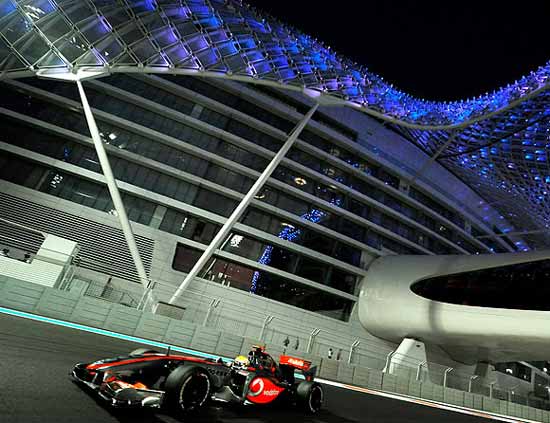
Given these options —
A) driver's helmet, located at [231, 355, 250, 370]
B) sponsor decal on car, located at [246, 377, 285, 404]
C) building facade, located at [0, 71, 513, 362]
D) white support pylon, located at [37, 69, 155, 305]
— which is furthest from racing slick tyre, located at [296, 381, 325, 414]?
building facade, located at [0, 71, 513, 362]

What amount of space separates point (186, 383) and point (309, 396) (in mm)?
2462

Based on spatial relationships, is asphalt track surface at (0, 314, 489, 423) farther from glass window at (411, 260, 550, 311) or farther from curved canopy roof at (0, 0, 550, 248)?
glass window at (411, 260, 550, 311)

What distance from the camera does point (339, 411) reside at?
5668 millimetres

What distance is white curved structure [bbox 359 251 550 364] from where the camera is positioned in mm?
20406

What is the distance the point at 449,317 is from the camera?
22750mm

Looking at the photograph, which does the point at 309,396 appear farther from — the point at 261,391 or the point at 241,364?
the point at 241,364

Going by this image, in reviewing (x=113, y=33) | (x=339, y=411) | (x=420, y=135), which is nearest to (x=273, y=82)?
(x=113, y=33)

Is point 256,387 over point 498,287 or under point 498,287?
under

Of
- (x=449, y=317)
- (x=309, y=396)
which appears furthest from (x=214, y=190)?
(x=309, y=396)

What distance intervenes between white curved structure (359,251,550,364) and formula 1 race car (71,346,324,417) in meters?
21.5

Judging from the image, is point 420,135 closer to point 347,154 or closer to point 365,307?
point 347,154

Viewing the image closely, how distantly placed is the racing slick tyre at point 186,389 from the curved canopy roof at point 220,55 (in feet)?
59.6

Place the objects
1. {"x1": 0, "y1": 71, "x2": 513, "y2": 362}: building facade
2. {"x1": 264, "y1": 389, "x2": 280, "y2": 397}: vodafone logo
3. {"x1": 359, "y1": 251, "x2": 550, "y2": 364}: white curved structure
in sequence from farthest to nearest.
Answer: {"x1": 0, "y1": 71, "x2": 513, "y2": 362}: building facade, {"x1": 359, "y1": 251, "x2": 550, "y2": 364}: white curved structure, {"x1": 264, "y1": 389, "x2": 280, "y2": 397}: vodafone logo

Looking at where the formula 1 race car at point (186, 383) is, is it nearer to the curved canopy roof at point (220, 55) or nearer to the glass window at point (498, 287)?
the curved canopy roof at point (220, 55)
